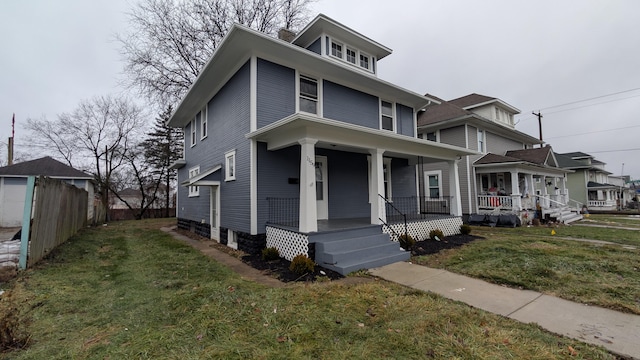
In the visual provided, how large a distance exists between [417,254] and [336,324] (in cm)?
466

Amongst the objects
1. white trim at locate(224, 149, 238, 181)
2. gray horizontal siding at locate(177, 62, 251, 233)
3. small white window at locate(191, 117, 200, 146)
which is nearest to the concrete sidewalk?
gray horizontal siding at locate(177, 62, 251, 233)

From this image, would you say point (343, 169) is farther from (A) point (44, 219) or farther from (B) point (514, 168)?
(B) point (514, 168)

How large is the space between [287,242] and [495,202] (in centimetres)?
1280

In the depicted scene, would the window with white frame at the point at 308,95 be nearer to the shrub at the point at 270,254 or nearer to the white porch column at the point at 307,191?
the white porch column at the point at 307,191

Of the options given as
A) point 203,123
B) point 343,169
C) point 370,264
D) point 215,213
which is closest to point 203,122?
point 203,123

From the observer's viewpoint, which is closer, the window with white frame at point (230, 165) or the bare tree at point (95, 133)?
the window with white frame at point (230, 165)

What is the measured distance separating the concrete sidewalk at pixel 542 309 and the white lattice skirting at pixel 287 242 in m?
1.80

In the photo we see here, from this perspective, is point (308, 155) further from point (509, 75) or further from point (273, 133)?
point (509, 75)

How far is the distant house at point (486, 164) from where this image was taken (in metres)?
14.4

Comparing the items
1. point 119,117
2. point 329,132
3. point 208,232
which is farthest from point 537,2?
point 119,117

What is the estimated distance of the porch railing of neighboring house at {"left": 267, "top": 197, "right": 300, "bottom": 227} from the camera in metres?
7.68

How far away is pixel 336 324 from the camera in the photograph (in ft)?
10.7

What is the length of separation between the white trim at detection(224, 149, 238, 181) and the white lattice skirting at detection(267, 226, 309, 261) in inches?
93.3

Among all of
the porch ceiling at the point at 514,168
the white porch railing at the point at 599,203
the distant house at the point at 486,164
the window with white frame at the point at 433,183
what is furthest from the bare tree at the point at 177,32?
the white porch railing at the point at 599,203
